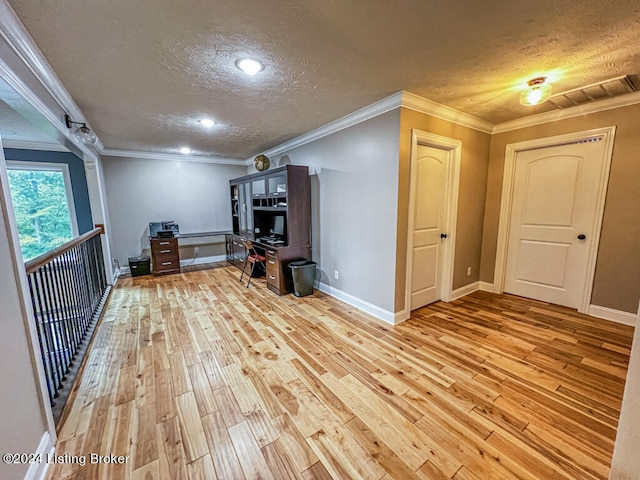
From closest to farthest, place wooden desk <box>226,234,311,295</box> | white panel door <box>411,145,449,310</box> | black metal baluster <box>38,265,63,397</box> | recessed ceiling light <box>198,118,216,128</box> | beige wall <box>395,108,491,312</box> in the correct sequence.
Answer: black metal baluster <box>38,265,63,397</box> → beige wall <box>395,108,491,312</box> → white panel door <box>411,145,449,310</box> → recessed ceiling light <box>198,118,216,128</box> → wooden desk <box>226,234,311,295</box>

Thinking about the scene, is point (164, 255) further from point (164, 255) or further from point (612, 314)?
point (612, 314)

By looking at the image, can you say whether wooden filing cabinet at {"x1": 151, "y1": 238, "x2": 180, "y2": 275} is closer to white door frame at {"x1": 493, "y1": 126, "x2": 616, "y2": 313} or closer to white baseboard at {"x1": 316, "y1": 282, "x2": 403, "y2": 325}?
white baseboard at {"x1": 316, "y1": 282, "x2": 403, "y2": 325}

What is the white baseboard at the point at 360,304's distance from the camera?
286 cm

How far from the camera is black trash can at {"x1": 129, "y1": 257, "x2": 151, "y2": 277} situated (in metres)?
4.80

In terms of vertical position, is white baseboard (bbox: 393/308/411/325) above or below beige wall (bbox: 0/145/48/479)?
below

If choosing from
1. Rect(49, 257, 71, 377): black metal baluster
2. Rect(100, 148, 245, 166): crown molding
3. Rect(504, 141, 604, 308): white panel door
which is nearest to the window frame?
Rect(100, 148, 245, 166): crown molding

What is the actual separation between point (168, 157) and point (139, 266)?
2.27 m

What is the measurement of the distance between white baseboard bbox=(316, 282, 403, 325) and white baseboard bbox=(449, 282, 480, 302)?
3.80 ft

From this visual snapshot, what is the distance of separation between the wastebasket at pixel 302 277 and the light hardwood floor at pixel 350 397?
620 millimetres

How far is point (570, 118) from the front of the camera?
296cm

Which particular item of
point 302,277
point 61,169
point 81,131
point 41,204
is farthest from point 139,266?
point 302,277

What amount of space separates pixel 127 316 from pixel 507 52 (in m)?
4.52

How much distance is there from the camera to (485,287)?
384cm

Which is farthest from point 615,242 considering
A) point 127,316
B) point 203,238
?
point 203,238
